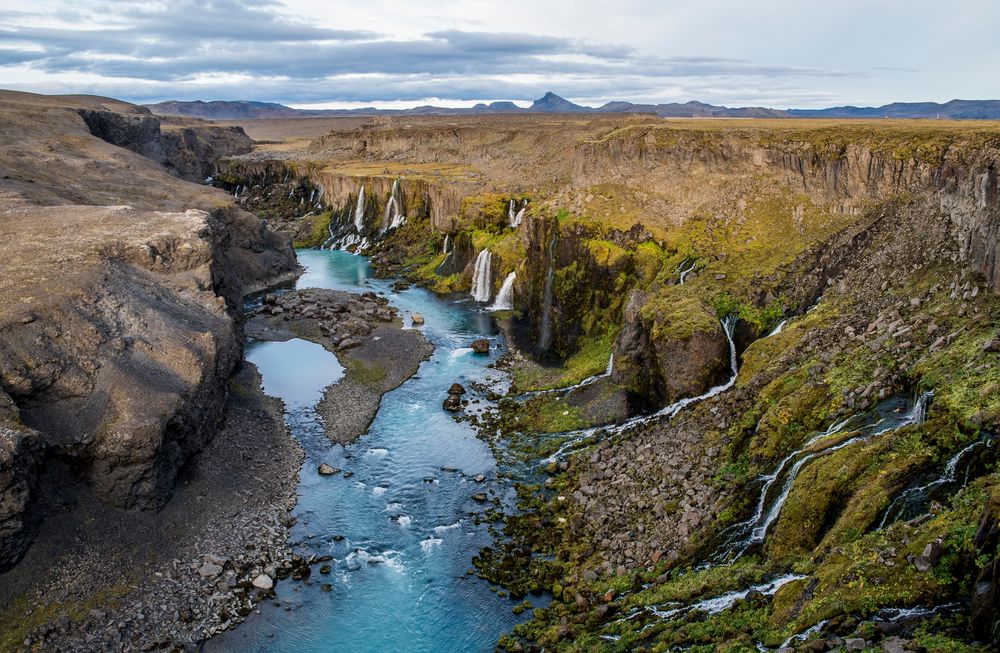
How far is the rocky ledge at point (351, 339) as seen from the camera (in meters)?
42.1

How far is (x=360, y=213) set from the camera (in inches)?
3767

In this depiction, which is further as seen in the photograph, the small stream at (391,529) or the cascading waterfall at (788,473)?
the small stream at (391,529)

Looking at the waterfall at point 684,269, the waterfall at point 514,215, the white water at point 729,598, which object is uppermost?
Result: the waterfall at point 514,215

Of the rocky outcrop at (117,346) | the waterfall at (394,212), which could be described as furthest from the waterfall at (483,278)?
the waterfall at (394,212)

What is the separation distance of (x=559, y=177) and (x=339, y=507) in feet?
176

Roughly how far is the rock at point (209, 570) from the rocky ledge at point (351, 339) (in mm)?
11297

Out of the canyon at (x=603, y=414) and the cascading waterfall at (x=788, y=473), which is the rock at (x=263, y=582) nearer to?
the canyon at (x=603, y=414)

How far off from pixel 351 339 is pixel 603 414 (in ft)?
74.4

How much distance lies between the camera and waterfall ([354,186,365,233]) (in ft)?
310

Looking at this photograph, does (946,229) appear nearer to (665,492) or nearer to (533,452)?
(665,492)

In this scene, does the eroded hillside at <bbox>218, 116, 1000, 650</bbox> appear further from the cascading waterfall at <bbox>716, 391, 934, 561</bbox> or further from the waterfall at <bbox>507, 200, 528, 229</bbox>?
the waterfall at <bbox>507, 200, 528, 229</bbox>

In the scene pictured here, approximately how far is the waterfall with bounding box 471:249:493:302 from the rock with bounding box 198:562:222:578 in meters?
38.9

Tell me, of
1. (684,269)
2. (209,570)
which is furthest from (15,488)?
(684,269)

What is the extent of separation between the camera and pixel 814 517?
21.2 m
